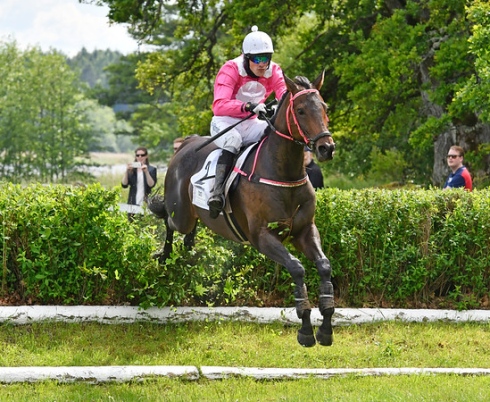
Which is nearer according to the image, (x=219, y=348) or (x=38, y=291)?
(x=219, y=348)

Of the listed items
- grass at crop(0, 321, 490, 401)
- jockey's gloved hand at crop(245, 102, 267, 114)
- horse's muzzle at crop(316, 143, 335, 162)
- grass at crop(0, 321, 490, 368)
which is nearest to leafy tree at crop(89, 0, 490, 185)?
grass at crop(0, 321, 490, 368)

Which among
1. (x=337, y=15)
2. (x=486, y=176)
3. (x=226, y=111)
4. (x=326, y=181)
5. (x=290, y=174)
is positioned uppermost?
(x=337, y=15)

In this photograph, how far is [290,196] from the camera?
746 centimetres

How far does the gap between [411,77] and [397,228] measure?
10495 mm

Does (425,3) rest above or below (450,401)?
above

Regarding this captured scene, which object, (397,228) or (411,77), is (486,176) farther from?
(397,228)

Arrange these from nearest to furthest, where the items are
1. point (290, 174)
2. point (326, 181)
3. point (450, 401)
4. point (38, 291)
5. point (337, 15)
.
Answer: point (450, 401)
point (290, 174)
point (38, 291)
point (337, 15)
point (326, 181)

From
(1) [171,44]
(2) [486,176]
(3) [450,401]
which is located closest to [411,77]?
(2) [486,176]

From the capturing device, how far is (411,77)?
19766mm

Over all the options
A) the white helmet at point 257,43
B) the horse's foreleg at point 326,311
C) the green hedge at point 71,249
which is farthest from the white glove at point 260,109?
the green hedge at point 71,249

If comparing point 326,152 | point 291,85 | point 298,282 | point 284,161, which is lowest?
point 298,282

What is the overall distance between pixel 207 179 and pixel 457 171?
4.97 m

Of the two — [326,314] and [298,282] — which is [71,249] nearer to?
[298,282]

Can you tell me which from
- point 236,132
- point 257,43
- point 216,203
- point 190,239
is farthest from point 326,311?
point 190,239
